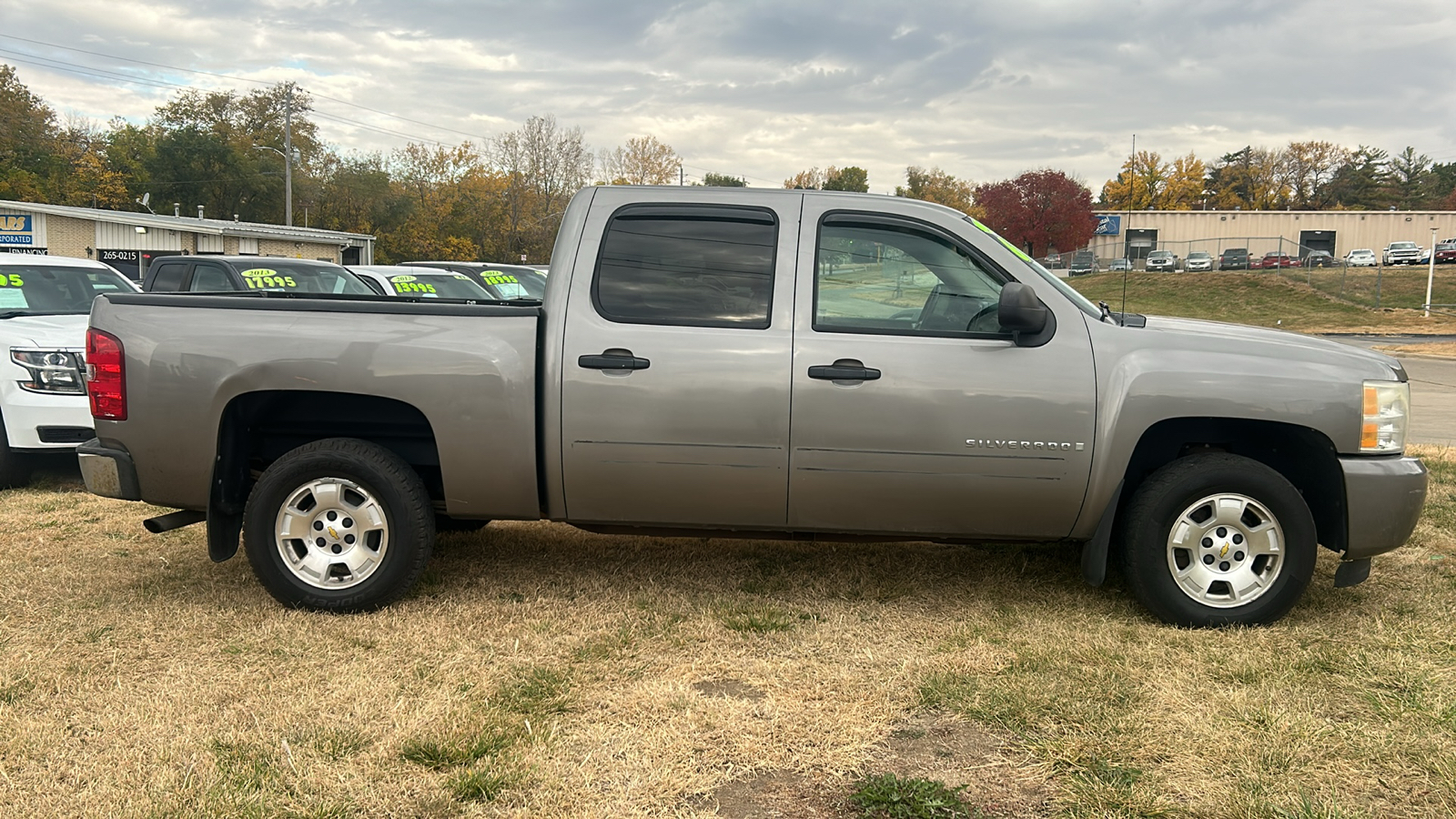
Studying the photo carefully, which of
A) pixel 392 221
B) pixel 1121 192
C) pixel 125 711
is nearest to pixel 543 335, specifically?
pixel 125 711

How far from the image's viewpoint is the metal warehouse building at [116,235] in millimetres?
34938

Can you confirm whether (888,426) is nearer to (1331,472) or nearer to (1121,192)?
(1331,472)

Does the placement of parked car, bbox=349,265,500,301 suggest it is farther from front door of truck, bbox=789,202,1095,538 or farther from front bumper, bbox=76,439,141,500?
front door of truck, bbox=789,202,1095,538

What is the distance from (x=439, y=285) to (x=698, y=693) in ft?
37.9

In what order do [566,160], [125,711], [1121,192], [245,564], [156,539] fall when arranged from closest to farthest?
[125,711]
[245,564]
[156,539]
[566,160]
[1121,192]

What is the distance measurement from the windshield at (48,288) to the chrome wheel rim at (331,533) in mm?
4519

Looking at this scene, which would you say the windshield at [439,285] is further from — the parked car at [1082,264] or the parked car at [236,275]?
the parked car at [1082,264]

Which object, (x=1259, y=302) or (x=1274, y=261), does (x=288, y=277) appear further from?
(x=1274, y=261)

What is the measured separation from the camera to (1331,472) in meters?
4.46

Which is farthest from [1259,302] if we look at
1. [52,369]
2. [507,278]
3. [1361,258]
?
[52,369]

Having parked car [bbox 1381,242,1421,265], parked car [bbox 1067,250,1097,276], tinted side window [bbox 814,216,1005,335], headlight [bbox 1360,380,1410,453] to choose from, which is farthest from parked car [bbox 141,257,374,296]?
parked car [bbox 1381,242,1421,265]

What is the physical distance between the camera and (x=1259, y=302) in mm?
38000

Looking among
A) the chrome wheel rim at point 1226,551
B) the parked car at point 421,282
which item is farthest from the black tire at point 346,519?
the parked car at point 421,282

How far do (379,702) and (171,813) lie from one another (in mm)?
824
